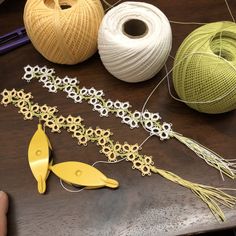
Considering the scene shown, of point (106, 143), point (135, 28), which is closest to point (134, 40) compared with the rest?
point (135, 28)

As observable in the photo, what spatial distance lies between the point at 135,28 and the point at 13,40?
0.23m

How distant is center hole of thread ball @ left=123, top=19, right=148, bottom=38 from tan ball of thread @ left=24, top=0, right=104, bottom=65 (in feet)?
0.16

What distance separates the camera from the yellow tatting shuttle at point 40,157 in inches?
19.0

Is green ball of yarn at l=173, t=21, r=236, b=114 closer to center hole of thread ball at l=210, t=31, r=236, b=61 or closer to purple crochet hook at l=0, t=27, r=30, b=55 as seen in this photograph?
center hole of thread ball at l=210, t=31, r=236, b=61

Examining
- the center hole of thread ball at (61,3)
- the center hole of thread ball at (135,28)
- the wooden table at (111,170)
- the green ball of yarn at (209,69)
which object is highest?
the center hole of thread ball at (61,3)

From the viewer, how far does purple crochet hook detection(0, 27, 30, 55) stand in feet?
1.93

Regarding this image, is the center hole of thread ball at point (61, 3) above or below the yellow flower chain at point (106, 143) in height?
above

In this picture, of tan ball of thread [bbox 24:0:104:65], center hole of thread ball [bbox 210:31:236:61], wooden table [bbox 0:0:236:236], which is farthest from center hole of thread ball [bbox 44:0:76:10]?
center hole of thread ball [bbox 210:31:236:61]

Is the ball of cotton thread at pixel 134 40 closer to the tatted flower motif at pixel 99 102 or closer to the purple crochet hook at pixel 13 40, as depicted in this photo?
the tatted flower motif at pixel 99 102

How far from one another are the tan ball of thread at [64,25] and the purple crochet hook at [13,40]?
0.07 meters

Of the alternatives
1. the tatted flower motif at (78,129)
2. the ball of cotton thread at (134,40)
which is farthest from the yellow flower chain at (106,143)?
the ball of cotton thread at (134,40)

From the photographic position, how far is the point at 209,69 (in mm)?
447

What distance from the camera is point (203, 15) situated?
63 centimetres

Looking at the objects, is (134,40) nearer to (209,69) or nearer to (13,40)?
(209,69)
